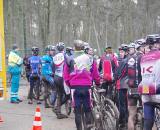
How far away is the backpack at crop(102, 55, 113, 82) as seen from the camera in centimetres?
1242

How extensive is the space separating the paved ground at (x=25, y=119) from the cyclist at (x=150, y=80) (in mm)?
4119

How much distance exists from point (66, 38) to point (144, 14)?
654 inches

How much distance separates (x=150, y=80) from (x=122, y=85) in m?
2.90

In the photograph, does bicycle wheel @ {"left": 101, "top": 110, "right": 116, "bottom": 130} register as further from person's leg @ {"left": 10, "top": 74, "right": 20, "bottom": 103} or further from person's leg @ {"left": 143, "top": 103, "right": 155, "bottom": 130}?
person's leg @ {"left": 10, "top": 74, "right": 20, "bottom": 103}

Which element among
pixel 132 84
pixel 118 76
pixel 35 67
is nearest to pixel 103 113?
pixel 118 76

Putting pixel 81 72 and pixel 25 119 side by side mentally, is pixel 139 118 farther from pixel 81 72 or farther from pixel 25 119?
pixel 25 119

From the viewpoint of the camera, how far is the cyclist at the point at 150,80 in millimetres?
7438

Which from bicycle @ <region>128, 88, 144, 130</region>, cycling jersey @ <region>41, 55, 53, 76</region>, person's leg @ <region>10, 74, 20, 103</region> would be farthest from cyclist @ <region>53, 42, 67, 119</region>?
person's leg @ <region>10, 74, 20, 103</region>

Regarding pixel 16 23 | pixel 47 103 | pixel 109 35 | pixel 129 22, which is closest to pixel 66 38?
pixel 109 35

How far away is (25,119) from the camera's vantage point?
43.0 feet

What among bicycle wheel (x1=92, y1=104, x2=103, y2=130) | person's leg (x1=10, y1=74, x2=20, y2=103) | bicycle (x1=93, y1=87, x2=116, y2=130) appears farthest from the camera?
person's leg (x1=10, y1=74, x2=20, y2=103)

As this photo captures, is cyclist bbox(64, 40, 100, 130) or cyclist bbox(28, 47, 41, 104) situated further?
cyclist bbox(28, 47, 41, 104)

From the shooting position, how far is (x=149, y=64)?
755cm

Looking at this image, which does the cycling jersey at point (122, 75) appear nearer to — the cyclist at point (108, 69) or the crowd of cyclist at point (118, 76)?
the crowd of cyclist at point (118, 76)
